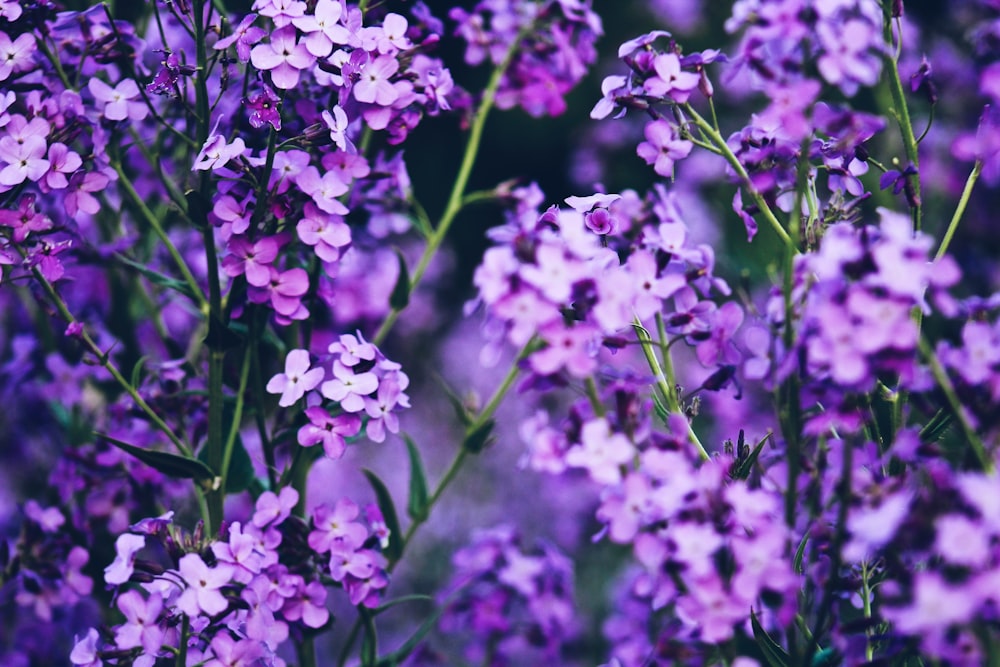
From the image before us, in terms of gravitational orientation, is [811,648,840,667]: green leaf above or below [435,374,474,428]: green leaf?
above

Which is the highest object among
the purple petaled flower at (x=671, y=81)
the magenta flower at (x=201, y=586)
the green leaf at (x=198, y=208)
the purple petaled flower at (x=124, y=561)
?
the purple petaled flower at (x=671, y=81)

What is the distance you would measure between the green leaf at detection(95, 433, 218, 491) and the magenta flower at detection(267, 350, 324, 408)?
0.55 ft

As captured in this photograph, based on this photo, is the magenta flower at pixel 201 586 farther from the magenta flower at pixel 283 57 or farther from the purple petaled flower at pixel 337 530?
the magenta flower at pixel 283 57

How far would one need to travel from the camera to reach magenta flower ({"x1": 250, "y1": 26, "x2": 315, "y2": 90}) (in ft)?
4.66

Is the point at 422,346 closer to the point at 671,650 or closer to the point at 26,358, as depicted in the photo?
the point at 26,358

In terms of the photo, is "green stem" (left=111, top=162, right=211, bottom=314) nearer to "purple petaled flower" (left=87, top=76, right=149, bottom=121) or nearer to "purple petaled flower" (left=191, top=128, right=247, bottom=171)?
"purple petaled flower" (left=87, top=76, right=149, bottom=121)

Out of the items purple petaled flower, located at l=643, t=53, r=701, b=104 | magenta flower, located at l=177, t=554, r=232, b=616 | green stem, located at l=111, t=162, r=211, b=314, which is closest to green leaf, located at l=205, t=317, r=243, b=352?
green stem, located at l=111, t=162, r=211, b=314

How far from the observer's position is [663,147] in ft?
5.00

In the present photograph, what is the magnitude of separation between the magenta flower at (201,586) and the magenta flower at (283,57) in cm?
71

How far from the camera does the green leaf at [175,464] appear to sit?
1.48m

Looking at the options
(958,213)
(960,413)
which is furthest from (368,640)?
(958,213)

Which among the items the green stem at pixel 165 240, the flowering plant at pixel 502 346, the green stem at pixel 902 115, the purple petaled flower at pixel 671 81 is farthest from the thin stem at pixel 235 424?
the green stem at pixel 902 115

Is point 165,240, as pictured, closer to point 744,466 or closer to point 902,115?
point 744,466

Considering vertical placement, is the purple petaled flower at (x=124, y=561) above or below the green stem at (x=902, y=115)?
below
